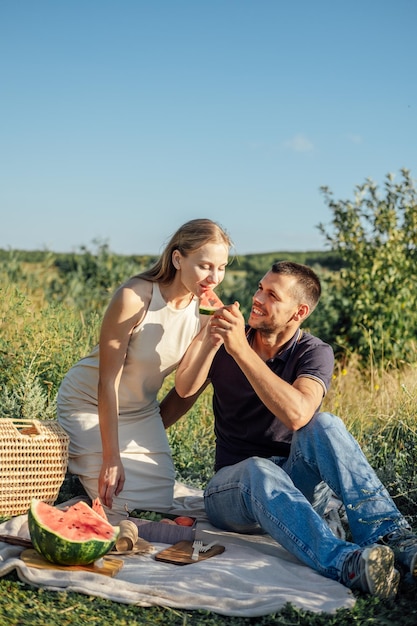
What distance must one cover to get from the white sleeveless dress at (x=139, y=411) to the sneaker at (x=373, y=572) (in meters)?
1.64

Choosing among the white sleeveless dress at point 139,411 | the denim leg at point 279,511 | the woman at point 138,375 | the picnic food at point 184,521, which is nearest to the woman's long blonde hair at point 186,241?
the woman at point 138,375

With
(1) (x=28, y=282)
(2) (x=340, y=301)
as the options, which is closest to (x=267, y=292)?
(2) (x=340, y=301)

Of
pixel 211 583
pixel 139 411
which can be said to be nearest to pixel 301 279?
pixel 139 411

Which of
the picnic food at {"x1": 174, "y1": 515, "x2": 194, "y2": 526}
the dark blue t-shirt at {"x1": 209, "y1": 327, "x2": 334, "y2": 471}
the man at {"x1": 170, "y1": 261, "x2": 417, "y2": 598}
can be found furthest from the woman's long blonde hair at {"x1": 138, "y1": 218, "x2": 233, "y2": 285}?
the picnic food at {"x1": 174, "y1": 515, "x2": 194, "y2": 526}

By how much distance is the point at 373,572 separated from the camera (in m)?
3.78

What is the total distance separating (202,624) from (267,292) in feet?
6.78

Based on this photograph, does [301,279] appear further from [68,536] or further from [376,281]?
[376,281]

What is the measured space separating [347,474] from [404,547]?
47 centimetres

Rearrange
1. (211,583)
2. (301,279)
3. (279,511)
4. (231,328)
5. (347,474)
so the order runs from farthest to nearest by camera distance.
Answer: (301,279) → (231,328) → (347,474) → (279,511) → (211,583)

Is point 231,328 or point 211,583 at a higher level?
point 231,328

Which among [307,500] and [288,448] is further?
[288,448]

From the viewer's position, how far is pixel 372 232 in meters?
11.4

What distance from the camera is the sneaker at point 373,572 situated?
3.76 metres

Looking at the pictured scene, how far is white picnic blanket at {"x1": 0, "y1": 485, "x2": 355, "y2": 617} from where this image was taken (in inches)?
148
